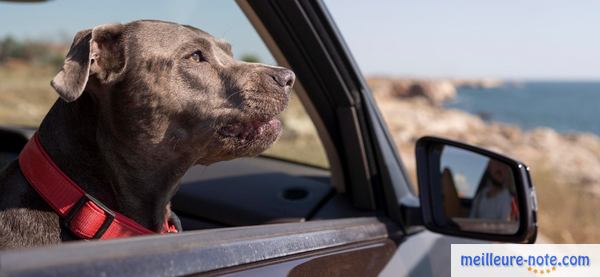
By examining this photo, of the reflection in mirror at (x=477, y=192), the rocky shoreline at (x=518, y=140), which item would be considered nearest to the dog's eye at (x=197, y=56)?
the reflection in mirror at (x=477, y=192)

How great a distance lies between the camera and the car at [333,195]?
8.07ft

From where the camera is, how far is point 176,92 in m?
2.93

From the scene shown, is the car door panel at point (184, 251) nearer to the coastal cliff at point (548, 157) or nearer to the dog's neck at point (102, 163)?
the dog's neck at point (102, 163)

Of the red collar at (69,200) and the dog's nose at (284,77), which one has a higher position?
the red collar at (69,200)

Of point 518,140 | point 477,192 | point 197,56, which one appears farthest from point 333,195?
point 518,140

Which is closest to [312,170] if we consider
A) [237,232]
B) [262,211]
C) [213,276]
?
[262,211]

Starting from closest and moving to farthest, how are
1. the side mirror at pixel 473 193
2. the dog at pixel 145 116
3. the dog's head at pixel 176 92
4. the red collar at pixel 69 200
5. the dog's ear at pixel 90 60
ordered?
the red collar at pixel 69 200 < the dog's ear at pixel 90 60 < the dog at pixel 145 116 < the dog's head at pixel 176 92 < the side mirror at pixel 473 193

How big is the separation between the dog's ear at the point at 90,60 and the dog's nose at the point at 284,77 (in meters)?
0.65

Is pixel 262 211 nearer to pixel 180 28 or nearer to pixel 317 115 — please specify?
pixel 317 115

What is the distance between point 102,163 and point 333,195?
1.32 metres

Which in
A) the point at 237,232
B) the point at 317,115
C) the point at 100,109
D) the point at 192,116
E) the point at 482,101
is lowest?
the point at 482,101

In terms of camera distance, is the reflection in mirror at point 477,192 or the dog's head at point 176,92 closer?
the dog's head at point 176,92

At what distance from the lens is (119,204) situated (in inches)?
108

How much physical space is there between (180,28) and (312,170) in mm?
1318
